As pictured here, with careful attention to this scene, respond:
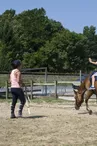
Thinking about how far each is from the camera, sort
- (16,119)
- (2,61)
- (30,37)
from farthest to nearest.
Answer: (30,37) < (2,61) < (16,119)

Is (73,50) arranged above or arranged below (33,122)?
above

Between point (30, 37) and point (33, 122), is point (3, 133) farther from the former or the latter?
point (30, 37)

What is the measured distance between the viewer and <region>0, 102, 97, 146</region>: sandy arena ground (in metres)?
7.88

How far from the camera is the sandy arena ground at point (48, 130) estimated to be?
25.8 ft

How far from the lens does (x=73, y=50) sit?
257 ft

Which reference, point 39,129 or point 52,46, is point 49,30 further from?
point 39,129

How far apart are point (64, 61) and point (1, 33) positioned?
43.6ft

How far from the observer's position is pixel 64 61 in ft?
248

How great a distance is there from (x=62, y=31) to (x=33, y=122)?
245 ft

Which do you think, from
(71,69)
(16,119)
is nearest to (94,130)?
(16,119)

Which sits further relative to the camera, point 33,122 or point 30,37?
point 30,37

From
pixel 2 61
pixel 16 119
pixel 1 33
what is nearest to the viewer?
pixel 16 119

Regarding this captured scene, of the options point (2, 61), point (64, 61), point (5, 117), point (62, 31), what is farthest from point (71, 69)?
point (5, 117)

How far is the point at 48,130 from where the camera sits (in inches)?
368
